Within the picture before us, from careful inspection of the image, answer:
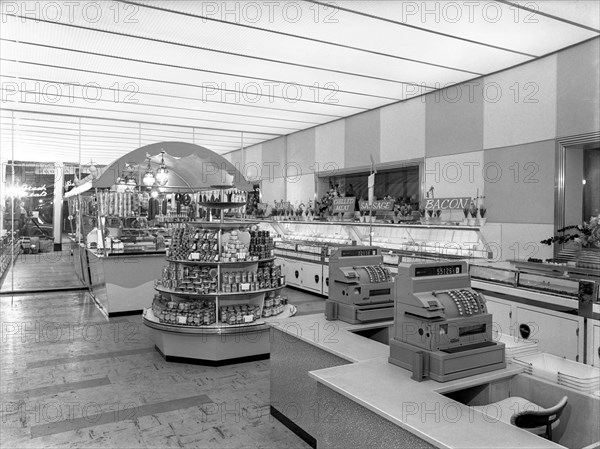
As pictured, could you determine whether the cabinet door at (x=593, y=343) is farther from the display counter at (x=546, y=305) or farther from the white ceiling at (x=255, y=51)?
the white ceiling at (x=255, y=51)

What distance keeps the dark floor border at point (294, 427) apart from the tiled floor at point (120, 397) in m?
0.04

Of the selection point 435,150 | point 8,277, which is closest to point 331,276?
point 435,150

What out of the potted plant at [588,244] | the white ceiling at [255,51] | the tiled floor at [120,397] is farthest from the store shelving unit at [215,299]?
the potted plant at [588,244]

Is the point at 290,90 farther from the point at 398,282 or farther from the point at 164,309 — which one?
the point at 398,282

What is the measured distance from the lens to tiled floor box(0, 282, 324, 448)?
3467mm

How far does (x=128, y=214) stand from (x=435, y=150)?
5.39 metres

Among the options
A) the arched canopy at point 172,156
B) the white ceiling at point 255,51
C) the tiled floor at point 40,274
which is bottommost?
the tiled floor at point 40,274

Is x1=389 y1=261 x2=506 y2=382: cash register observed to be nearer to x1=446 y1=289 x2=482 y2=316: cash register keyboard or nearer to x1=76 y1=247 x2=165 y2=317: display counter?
x1=446 y1=289 x2=482 y2=316: cash register keyboard

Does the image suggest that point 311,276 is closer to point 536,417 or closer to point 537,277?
point 537,277

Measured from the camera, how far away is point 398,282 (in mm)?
2604

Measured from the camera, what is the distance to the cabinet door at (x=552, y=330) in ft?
13.8

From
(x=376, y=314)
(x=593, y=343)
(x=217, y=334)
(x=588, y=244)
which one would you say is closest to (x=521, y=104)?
(x=588, y=244)

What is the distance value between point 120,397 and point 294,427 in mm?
1715

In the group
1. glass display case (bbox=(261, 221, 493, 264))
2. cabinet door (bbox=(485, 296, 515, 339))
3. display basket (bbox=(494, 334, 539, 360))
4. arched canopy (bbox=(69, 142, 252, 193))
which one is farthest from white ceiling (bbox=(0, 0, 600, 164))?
display basket (bbox=(494, 334, 539, 360))
